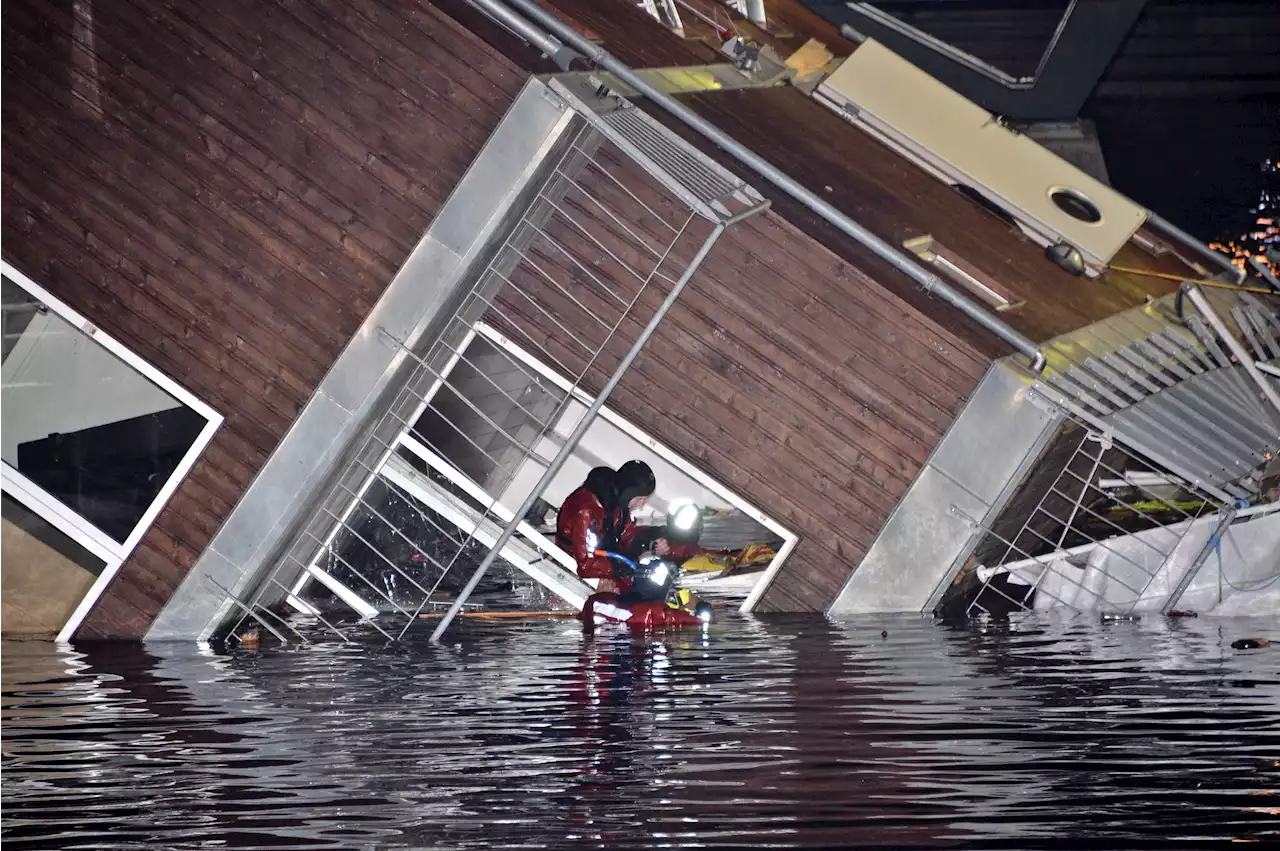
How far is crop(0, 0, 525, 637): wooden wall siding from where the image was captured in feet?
38.8

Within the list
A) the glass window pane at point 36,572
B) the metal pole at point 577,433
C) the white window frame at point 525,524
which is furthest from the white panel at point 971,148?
the glass window pane at point 36,572

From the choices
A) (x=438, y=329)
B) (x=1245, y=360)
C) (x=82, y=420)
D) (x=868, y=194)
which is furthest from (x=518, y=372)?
(x=1245, y=360)

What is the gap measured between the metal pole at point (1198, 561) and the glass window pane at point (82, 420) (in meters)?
7.11

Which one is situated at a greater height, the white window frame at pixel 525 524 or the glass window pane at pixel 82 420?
the white window frame at pixel 525 524

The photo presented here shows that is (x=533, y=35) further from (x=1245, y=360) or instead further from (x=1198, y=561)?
(x=1198, y=561)

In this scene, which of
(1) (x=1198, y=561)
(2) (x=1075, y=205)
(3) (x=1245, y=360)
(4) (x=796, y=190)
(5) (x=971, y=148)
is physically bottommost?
(1) (x=1198, y=561)

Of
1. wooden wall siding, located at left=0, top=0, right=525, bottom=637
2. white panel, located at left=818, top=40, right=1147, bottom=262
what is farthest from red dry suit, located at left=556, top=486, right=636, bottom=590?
white panel, located at left=818, top=40, right=1147, bottom=262

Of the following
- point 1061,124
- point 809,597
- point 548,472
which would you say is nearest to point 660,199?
point 548,472

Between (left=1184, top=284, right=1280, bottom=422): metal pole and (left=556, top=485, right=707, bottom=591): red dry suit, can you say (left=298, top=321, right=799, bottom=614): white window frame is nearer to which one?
(left=556, top=485, right=707, bottom=591): red dry suit

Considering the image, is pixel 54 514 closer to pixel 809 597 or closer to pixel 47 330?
pixel 47 330

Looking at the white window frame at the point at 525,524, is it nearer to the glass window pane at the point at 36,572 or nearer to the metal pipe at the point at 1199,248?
the glass window pane at the point at 36,572

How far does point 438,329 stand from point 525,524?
1.76 meters

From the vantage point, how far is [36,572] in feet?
38.9

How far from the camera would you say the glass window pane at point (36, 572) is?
1180 cm
